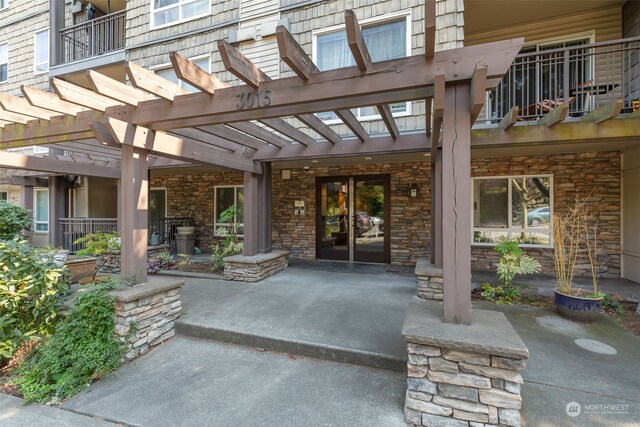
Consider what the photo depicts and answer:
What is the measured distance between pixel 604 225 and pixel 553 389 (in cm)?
497

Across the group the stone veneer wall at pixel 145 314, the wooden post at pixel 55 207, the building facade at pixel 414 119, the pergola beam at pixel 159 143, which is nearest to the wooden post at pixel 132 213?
the pergola beam at pixel 159 143

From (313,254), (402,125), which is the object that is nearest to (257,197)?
(313,254)

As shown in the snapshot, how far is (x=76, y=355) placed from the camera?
9.04 feet

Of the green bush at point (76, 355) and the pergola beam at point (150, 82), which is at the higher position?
the pergola beam at point (150, 82)

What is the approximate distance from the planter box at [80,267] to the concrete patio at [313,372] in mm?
2061

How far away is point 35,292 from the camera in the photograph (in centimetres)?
328

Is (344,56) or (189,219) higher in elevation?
(344,56)

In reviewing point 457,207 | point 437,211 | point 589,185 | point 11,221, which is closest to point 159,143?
point 457,207

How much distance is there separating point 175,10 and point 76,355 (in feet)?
25.4

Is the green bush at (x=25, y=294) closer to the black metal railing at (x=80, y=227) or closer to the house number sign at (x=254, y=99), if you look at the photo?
the house number sign at (x=254, y=99)

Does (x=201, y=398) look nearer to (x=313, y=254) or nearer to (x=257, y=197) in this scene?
(x=257, y=197)

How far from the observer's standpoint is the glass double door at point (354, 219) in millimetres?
7180

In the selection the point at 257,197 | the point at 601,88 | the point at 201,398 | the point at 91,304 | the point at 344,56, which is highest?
the point at 344,56

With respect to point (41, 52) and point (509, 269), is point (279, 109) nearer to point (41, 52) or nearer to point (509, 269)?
point (509, 269)
